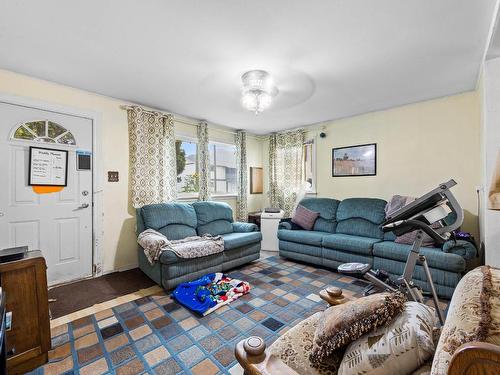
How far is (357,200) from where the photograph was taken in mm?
3848

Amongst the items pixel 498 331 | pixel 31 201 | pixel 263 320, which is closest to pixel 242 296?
pixel 263 320

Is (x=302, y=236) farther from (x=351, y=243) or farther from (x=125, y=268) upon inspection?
(x=125, y=268)

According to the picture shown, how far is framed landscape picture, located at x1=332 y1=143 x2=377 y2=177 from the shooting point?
3979 mm

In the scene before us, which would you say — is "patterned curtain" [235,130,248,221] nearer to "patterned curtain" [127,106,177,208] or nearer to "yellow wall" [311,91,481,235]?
"patterned curtain" [127,106,177,208]

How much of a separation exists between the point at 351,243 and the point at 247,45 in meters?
2.65

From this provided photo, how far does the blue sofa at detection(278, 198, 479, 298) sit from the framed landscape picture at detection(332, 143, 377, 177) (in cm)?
56

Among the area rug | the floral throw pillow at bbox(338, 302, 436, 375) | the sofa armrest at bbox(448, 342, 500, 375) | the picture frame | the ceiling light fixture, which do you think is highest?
the ceiling light fixture

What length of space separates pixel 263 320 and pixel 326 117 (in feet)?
11.3

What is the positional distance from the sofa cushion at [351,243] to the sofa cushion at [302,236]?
115mm

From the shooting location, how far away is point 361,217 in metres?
3.66

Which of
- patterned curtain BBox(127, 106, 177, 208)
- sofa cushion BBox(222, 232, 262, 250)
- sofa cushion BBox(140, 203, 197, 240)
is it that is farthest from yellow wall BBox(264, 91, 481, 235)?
patterned curtain BBox(127, 106, 177, 208)

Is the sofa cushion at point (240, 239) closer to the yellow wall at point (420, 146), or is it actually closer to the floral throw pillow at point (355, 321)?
the yellow wall at point (420, 146)

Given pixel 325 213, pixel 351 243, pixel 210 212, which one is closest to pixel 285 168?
pixel 325 213

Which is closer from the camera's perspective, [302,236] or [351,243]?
[351,243]
